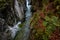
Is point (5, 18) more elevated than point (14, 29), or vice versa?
point (5, 18)

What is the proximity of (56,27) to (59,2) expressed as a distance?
129cm

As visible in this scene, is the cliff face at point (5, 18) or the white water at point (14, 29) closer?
the cliff face at point (5, 18)

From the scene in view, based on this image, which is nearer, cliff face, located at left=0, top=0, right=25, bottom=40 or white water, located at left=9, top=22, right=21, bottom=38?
cliff face, located at left=0, top=0, right=25, bottom=40

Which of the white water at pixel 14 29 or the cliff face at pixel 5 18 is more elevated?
the cliff face at pixel 5 18

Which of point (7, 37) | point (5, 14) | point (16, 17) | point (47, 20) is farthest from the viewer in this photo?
point (16, 17)

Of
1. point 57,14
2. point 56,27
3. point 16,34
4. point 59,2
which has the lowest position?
point 16,34

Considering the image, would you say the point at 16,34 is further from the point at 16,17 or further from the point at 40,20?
the point at 40,20

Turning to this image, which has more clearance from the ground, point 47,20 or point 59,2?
point 59,2

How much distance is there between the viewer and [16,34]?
30.3ft

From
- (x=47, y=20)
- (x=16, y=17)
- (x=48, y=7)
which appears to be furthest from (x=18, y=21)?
(x=47, y=20)

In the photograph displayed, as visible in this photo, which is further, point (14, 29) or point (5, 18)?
point (14, 29)

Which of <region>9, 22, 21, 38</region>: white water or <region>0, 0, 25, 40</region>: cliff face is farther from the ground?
<region>0, 0, 25, 40</region>: cliff face

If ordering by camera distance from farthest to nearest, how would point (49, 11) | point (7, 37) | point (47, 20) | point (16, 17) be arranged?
point (16, 17)
point (7, 37)
point (49, 11)
point (47, 20)

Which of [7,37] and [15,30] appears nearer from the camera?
[7,37]
